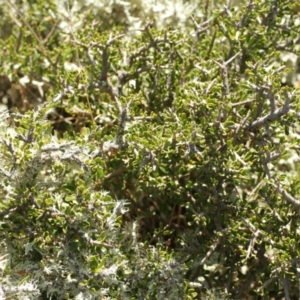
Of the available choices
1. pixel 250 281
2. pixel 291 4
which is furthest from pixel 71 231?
pixel 291 4

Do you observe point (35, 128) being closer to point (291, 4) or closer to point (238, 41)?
point (238, 41)

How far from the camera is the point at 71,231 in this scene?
58.7 inches

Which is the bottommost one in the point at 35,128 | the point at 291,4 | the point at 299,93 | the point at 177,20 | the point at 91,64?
the point at 35,128

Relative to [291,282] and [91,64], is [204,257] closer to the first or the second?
[291,282]

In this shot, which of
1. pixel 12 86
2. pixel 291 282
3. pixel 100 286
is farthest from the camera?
pixel 12 86

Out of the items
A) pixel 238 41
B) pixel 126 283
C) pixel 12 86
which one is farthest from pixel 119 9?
pixel 126 283

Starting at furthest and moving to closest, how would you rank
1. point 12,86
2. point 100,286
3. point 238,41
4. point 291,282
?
point 12,86 → point 238,41 → point 291,282 → point 100,286

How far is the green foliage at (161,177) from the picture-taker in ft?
4.82

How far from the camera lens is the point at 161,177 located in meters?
1.66

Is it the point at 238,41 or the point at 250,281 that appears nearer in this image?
the point at 250,281

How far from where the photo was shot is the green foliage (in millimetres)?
1469

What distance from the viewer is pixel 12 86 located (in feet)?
7.84

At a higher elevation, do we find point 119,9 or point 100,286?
point 119,9

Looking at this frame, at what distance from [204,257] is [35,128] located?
0.61 metres
